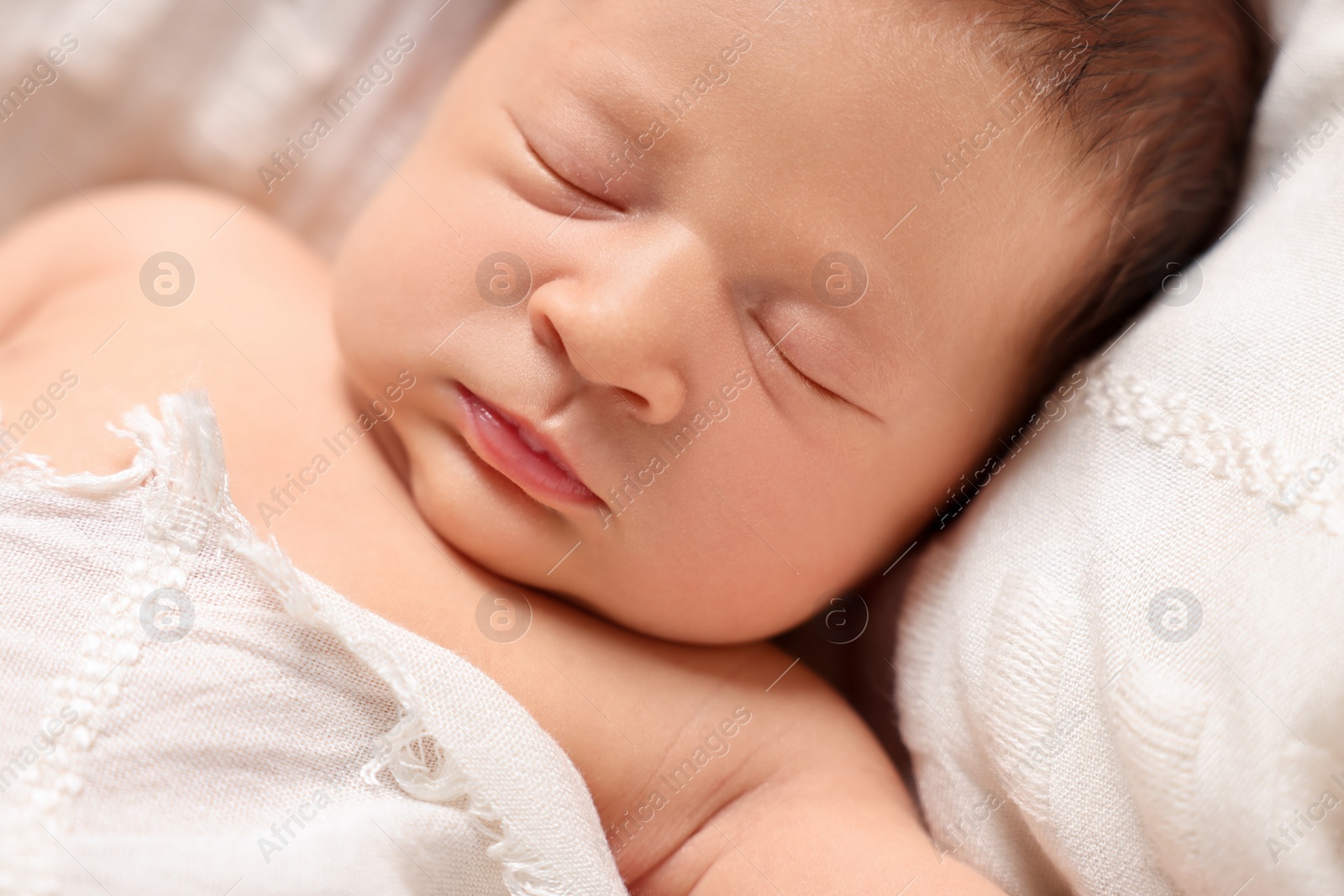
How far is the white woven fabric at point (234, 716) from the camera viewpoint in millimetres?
876

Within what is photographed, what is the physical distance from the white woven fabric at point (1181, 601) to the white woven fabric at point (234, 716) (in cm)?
45

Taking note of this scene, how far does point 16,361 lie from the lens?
116 centimetres
